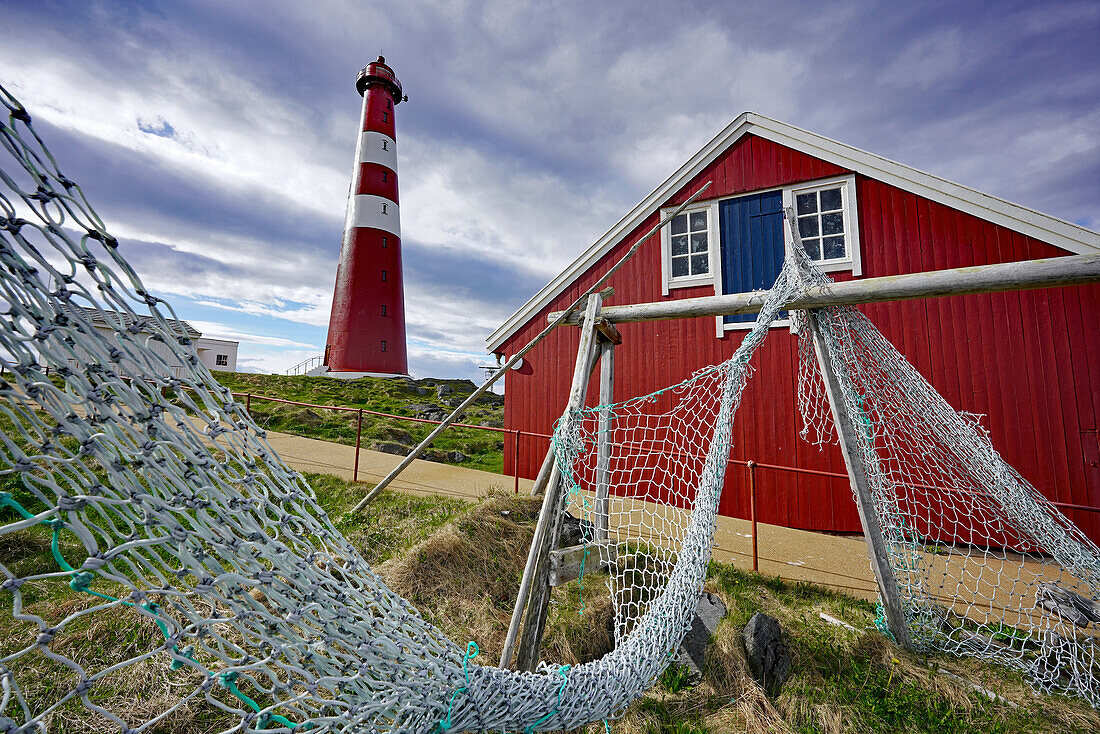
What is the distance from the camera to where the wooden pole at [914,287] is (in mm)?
2875

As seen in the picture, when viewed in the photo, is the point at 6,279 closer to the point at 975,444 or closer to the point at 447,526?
the point at 447,526

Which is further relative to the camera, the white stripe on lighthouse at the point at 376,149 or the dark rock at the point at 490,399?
the dark rock at the point at 490,399

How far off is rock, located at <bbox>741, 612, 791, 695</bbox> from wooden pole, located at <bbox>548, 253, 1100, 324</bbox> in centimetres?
224

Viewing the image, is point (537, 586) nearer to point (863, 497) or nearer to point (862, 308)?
point (863, 497)

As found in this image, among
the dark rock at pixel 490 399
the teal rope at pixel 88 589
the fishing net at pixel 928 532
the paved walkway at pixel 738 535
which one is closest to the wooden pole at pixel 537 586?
the fishing net at pixel 928 532

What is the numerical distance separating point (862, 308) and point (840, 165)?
1965mm

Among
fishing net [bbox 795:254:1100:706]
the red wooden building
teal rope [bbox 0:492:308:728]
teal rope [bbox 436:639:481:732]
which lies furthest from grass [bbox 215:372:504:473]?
teal rope [bbox 0:492:308:728]

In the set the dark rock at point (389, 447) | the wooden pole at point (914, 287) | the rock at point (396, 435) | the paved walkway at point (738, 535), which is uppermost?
the wooden pole at point (914, 287)

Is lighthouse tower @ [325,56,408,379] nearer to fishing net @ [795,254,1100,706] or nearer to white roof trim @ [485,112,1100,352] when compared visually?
white roof trim @ [485,112,1100,352]

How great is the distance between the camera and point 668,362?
7566 mm

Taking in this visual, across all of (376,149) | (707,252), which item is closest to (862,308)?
(707,252)

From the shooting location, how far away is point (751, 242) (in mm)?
7145

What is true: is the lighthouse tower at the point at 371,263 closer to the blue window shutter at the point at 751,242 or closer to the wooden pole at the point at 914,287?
the blue window shutter at the point at 751,242

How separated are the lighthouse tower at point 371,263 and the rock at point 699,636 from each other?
60.4 feet
